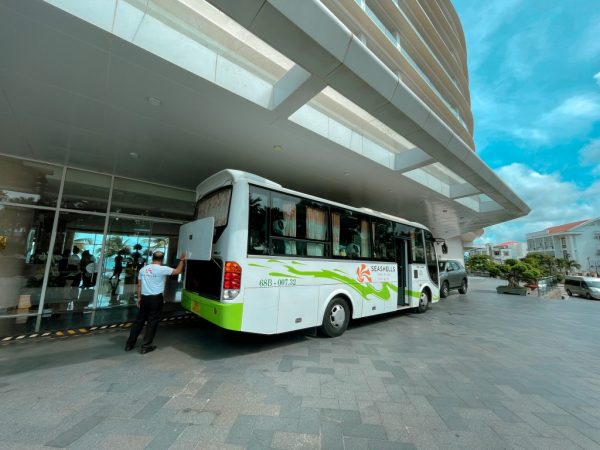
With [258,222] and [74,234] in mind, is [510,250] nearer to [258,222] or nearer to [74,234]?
[258,222]

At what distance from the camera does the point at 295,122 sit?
5125 millimetres

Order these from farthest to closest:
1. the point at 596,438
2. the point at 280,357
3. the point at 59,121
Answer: the point at 59,121 → the point at 280,357 → the point at 596,438

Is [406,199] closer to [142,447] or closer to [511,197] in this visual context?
[511,197]

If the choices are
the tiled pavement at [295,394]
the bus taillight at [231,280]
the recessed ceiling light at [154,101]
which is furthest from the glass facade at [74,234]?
the bus taillight at [231,280]

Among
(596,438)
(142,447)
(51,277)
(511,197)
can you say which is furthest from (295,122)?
(511,197)

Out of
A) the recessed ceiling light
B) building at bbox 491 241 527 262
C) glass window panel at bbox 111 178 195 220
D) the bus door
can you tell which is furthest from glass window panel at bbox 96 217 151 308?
building at bbox 491 241 527 262

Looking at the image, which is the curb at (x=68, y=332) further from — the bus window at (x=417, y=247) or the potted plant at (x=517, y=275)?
the potted plant at (x=517, y=275)

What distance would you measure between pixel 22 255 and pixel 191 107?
7.11 m

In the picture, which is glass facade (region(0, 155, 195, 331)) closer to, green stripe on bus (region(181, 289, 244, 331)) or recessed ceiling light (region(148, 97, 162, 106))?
recessed ceiling light (region(148, 97, 162, 106))

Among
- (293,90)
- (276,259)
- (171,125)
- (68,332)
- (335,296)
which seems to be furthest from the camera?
(335,296)

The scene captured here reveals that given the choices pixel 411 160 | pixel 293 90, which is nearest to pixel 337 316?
pixel 293 90

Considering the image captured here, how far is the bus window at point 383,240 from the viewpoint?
22.2 ft

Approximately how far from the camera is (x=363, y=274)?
6.21 metres

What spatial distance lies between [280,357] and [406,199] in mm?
8680
